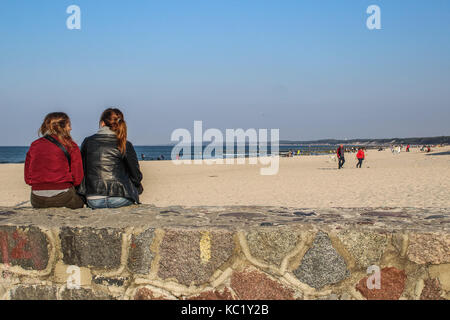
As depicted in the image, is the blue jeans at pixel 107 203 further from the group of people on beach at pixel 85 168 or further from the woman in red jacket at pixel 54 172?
the woman in red jacket at pixel 54 172

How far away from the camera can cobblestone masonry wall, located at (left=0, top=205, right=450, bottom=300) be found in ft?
7.53

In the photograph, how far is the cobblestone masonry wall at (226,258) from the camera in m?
2.29

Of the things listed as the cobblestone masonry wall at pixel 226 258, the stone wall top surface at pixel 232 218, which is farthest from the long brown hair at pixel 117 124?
A: the cobblestone masonry wall at pixel 226 258

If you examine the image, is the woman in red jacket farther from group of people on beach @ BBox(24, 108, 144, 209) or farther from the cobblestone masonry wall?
the cobblestone masonry wall

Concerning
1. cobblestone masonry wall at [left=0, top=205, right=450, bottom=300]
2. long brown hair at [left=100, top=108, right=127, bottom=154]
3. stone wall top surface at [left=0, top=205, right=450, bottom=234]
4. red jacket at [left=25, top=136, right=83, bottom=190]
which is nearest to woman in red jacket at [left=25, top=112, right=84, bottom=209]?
red jacket at [left=25, top=136, right=83, bottom=190]

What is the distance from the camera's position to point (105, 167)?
339 centimetres

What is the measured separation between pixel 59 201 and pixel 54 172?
0.27 m

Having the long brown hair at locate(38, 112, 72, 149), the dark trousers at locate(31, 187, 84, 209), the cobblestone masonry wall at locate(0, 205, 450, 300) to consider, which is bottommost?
the cobblestone masonry wall at locate(0, 205, 450, 300)

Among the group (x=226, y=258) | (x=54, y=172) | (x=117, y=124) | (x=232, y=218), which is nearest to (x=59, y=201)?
(x=54, y=172)

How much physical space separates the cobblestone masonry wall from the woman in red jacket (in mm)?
680
